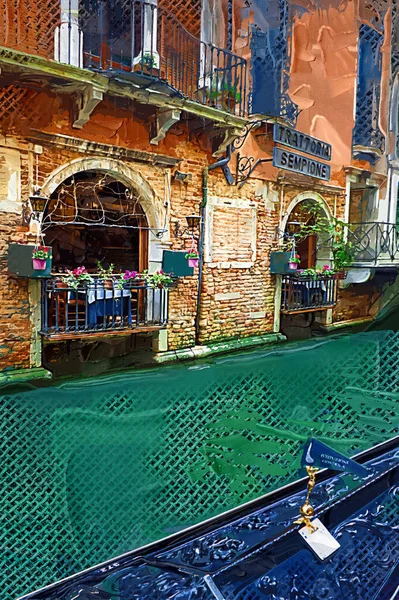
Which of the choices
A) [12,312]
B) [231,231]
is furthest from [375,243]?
[12,312]

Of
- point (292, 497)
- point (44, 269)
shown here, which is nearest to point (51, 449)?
point (292, 497)

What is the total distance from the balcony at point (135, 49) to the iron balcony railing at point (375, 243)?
4.68ft

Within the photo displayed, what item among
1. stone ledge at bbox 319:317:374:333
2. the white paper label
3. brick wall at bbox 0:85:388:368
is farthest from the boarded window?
the white paper label

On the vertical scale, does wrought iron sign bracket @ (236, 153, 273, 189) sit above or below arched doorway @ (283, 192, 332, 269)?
above

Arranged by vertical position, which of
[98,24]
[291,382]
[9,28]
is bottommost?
[291,382]

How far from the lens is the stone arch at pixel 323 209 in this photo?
3.38 meters

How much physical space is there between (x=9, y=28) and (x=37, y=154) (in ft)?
2.05

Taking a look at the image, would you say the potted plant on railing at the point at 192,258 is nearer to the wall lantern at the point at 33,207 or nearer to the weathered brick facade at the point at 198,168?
the weathered brick facade at the point at 198,168

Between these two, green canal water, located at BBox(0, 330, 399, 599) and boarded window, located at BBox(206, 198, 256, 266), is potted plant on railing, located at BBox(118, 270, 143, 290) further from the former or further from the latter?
green canal water, located at BBox(0, 330, 399, 599)

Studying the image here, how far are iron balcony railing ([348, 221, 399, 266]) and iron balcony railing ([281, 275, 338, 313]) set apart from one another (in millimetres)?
295

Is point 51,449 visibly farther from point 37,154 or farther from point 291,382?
point 37,154

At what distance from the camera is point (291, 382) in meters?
1.53

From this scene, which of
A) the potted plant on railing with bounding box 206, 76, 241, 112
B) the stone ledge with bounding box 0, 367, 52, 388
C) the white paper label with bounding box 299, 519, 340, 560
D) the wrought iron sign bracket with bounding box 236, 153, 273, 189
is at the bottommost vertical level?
the white paper label with bounding box 299, 519, 340, 560

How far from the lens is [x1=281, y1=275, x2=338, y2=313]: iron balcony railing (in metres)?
3.29
